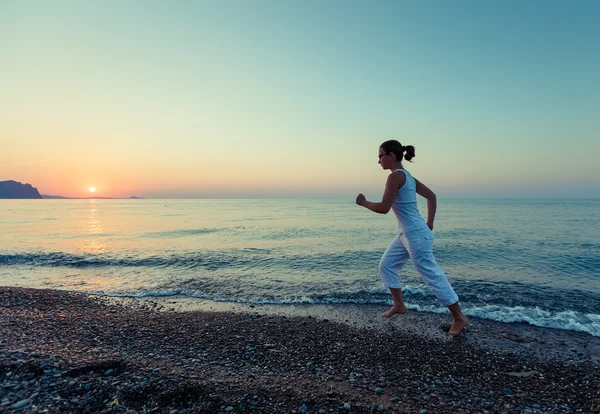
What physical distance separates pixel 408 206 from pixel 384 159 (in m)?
0.83

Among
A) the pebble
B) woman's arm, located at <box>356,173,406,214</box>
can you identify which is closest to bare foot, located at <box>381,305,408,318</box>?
woman's arm, located at <box>356,173,406,214</box>

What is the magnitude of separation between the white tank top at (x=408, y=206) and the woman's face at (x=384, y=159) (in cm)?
23

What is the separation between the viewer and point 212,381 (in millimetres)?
3486

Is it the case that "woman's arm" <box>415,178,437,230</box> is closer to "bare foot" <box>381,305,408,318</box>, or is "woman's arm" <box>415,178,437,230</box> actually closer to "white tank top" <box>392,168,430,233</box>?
"white tank top" <box>392,168,430,233</box>

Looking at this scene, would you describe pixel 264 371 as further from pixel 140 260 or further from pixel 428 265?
pixel 140 260

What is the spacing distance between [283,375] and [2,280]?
38.1ft

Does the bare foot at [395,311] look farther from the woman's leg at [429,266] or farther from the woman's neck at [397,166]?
the woman's neck at [397,166]

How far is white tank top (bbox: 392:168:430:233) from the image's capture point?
4.80m

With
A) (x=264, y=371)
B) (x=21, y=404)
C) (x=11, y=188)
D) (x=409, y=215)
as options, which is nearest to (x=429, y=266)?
(x=409, y=215)

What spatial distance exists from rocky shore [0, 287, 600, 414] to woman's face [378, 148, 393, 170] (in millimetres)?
2769

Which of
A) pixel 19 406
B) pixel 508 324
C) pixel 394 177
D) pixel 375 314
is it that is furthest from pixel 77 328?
pixel 508 324

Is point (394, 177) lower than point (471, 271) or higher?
higher

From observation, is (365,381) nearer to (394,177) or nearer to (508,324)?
(394,177)

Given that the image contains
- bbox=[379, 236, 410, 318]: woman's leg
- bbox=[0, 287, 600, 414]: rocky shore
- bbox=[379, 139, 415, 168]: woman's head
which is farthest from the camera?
bbox=[379, 236, 410, 318]: woman's leg
